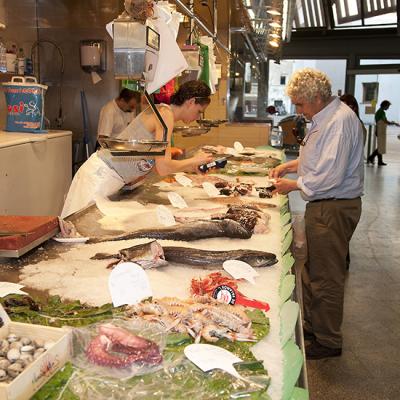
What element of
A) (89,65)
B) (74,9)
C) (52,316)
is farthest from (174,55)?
(74,9)

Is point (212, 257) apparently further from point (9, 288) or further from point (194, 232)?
point (9, 288)

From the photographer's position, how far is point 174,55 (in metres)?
2.59

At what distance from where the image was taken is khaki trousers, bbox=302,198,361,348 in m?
3.19

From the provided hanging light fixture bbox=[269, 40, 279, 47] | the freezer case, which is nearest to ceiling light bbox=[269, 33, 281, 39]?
hanging light fixture bbox=[269, 40, 279, 47]

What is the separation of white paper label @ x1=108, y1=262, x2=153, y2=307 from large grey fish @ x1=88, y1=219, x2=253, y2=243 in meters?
0.64

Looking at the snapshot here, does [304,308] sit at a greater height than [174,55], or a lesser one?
lesser

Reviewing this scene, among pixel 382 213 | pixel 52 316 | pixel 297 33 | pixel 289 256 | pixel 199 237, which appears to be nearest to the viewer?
pixel 52 316

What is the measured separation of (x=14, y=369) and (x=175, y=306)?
0.56m

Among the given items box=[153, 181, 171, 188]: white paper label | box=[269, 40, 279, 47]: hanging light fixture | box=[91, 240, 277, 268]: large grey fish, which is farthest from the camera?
box=[269, 40, 279, 47]: hanging light fixture

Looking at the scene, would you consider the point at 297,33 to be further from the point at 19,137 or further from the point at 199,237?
the point at 199,237

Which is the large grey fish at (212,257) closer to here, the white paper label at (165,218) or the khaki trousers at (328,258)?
the white paper label at (165,218)

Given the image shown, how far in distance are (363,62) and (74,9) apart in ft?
31.7

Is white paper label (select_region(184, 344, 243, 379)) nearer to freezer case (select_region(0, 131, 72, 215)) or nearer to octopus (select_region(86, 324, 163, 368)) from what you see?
octopus (select_region(86, 324, 163, 368))

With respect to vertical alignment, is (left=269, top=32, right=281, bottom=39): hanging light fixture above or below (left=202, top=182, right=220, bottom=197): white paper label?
above
